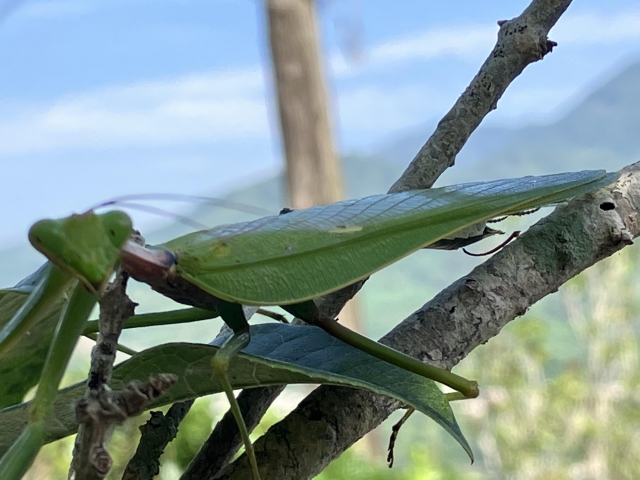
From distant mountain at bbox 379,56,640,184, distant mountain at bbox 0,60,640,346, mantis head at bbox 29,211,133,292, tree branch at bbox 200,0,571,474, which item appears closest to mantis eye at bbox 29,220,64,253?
mantis head at bbox 29,211,133,292

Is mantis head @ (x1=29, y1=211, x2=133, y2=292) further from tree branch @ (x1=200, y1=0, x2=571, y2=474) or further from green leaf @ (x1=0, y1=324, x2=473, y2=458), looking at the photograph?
tree branch @ (x1=200, y1=0, x2=571, y2=474)

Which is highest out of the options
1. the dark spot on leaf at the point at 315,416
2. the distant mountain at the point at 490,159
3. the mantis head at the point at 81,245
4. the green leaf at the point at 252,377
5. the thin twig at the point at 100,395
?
the mantis head at the point at 81,245

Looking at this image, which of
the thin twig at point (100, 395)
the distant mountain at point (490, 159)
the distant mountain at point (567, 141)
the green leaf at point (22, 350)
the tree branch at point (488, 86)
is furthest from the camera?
the distant mountain at point (567, 141)

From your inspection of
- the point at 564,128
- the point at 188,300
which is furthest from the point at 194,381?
the point at 564,128

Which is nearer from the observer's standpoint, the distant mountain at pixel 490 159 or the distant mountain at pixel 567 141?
the distant mountain at pixel 490 159

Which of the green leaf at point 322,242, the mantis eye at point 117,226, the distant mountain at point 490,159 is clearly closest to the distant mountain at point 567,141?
the distant mountain at point 490,159

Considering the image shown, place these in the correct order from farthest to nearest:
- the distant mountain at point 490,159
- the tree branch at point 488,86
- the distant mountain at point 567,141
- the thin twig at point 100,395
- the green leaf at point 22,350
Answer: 1. the distant mountain at point 567,141
2. the distant mountain at point 490,159
3. the tree branch at point 488,86
4. the green leaf at point 22,350
5. the thin twig at point 100,395

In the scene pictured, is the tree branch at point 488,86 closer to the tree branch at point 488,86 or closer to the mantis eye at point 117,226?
the tree branch at point 488,86

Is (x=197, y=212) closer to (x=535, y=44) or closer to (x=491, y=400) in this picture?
(x=491, y=400)
